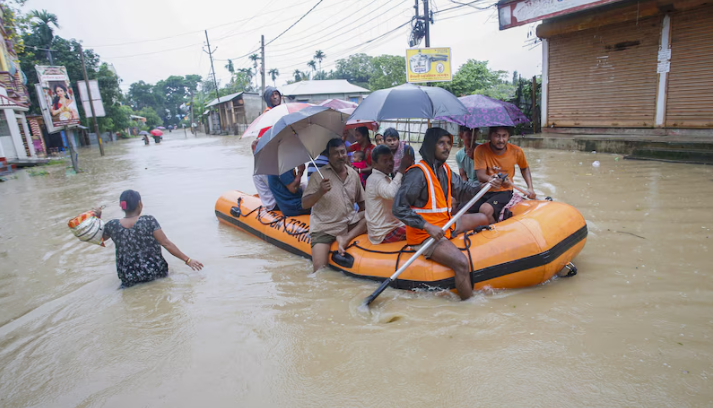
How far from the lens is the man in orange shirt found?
4180mm

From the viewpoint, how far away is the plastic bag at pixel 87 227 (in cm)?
370

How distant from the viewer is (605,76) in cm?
1088

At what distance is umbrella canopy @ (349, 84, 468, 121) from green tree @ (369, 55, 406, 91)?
3710cm

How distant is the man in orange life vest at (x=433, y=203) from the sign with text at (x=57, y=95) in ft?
81.9

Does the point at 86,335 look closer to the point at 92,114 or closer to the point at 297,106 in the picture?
the point at 297,106

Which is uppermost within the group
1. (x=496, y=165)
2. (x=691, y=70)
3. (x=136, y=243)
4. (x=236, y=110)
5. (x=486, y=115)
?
(x=236, y=110)

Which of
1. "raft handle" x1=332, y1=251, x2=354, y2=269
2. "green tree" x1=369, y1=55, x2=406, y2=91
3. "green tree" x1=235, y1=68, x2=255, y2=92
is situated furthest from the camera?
"green tree" x1=235, y1=68, x2=255, y2=92

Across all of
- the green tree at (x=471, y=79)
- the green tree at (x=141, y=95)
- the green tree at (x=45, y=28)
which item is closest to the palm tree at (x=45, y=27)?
the green tree at (x=45, y=28)

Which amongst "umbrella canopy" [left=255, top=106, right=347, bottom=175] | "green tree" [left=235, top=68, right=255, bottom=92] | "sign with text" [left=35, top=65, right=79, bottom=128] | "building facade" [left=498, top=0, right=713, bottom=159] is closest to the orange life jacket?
"umbrella canopy" [left=255, top=106, right=347, bottom=175]

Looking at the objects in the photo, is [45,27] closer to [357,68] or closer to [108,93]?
[108,93]

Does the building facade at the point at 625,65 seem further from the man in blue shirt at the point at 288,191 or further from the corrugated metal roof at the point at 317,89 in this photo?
the corrugated metal roof at the point at 317,89

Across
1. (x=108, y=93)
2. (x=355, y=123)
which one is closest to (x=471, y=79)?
(x=355, y=123)

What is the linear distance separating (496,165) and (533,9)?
29.0 ft

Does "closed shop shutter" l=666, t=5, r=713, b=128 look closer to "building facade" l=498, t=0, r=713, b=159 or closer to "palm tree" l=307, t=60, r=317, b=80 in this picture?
"building facade" l=498, t=0, r=713, b=159
